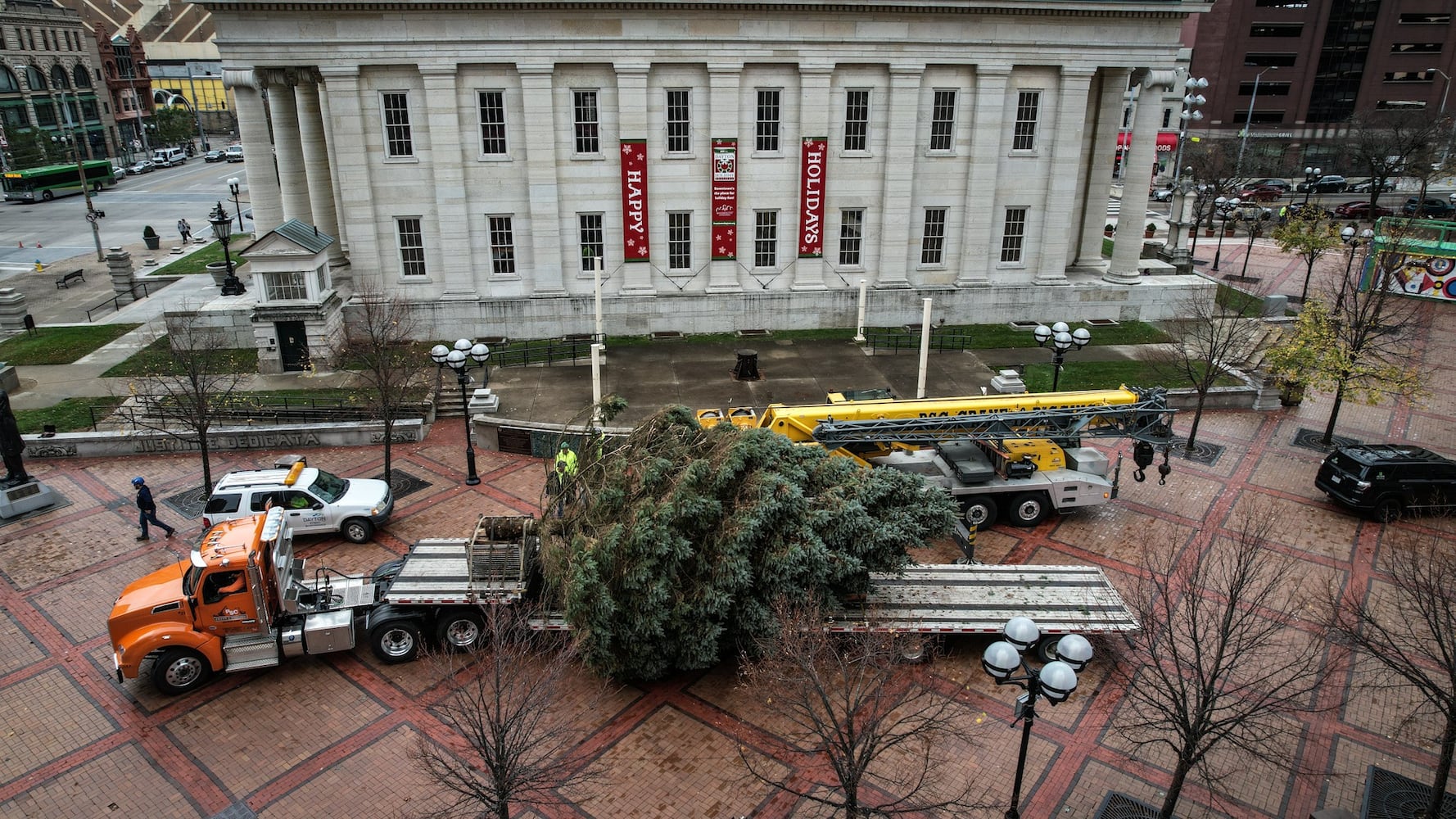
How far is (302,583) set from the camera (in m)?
17.1

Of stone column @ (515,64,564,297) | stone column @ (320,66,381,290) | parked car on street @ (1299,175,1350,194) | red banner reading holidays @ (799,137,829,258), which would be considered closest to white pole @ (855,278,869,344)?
red banner reading holidays @ (799,137,829,258)

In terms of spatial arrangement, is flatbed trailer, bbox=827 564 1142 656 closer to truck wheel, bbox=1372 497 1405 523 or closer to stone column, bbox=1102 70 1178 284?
truck wheel, bbox=1372 497 1405 523

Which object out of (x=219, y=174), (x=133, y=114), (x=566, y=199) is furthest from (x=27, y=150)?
(x=566, y=199)

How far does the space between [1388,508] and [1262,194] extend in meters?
56.6

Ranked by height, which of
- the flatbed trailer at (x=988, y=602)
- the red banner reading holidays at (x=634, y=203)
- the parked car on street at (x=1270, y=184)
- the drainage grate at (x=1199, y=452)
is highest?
the red banner reading holidays at (x=634, y=203)

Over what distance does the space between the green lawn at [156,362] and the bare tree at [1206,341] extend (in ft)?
97.2

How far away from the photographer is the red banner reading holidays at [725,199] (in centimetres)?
3412

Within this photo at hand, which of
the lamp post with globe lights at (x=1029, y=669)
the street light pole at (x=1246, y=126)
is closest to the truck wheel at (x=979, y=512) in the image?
the lamp post with globe lights at (x=1029, y=669)

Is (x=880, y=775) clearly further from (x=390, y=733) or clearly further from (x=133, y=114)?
(x=133, y=114)

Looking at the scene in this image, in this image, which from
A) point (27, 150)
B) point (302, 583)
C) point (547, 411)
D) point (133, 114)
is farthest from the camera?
point (133, 114)

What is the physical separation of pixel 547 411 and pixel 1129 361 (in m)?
20.3

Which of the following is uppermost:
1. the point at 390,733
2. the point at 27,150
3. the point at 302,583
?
the point at 27,150

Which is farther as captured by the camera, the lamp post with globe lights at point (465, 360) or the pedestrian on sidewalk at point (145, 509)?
the lamp post with globe lights at point (465, 360)

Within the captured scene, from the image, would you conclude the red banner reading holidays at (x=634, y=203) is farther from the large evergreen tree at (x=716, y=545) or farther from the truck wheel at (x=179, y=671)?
the truck wheel at (x=179, y=671)
